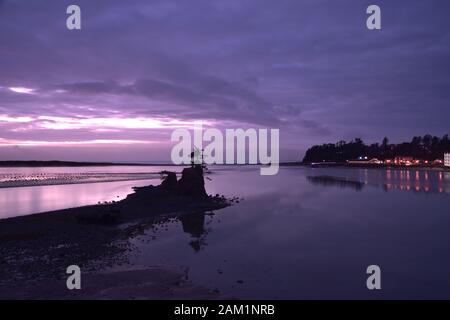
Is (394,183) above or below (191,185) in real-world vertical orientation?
below

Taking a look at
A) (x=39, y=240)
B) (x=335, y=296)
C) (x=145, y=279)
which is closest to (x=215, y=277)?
(x=145, y=279)

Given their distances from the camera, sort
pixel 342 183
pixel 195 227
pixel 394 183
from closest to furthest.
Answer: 1. pixel 195 227
2. pixel 394 183
3. pixel 342 183

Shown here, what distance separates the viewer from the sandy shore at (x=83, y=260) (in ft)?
40.4

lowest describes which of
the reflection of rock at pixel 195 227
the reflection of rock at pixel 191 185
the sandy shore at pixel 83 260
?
the reflection of rock at pixel 195 227

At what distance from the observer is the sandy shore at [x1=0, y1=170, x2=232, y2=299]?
12.3 meters

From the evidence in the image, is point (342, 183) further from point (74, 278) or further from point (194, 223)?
point (74, 278)

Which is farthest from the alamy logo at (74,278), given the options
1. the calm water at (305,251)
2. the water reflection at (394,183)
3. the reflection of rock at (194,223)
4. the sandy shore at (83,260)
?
the water reflection at (394,183)

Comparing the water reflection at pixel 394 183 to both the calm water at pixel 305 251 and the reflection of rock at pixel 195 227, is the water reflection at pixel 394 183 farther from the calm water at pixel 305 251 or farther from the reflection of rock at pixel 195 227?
the reflection of rock at pixel 195 227

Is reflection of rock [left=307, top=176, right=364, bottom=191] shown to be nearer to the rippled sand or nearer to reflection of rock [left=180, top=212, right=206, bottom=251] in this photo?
reflection of rock [left=180, top=212, right=206, bottom=251]

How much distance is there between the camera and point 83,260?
16.1m

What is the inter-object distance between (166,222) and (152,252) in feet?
29.8

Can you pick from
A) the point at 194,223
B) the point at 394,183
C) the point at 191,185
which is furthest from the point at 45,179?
the point at 394,183

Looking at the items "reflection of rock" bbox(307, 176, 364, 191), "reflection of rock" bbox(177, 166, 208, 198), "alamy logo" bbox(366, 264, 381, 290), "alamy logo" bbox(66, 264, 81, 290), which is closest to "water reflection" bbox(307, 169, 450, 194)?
"reflection of rock" bbox(307, 176, 364, 191)

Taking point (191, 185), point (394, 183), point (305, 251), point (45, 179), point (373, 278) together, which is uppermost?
point (191, 185)
